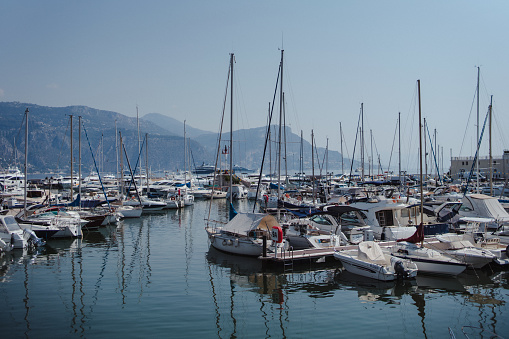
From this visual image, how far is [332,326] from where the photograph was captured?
571 inches

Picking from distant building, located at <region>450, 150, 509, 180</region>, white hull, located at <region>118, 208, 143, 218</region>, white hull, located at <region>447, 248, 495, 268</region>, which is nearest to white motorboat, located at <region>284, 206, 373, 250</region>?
white hull, located at <region>447, 248, 495, 268</region>

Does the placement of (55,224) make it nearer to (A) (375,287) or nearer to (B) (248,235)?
(B) (248,235)

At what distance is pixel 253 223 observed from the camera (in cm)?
2445

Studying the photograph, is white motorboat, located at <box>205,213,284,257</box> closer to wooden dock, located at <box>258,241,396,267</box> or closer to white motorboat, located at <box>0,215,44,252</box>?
wooden dock, located at <box>258,241,396,267</box>

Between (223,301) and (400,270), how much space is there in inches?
304

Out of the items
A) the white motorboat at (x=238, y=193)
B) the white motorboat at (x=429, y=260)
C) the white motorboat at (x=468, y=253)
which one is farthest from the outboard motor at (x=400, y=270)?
the white motorboat at (x=238, y=193)

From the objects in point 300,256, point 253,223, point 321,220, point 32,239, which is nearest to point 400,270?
point 300,256

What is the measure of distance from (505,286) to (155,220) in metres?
32.3

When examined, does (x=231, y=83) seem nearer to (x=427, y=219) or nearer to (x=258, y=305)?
(x=427, y=219)

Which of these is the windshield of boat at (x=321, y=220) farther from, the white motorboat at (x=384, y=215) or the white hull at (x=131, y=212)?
the white hull at (x=131, y=212)

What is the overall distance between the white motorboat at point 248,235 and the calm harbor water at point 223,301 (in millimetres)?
580

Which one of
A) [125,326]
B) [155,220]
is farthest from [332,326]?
[155,220]

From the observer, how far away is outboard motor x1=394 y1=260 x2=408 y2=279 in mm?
19078

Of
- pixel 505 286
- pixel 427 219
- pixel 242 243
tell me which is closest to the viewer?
pixel 505 286
